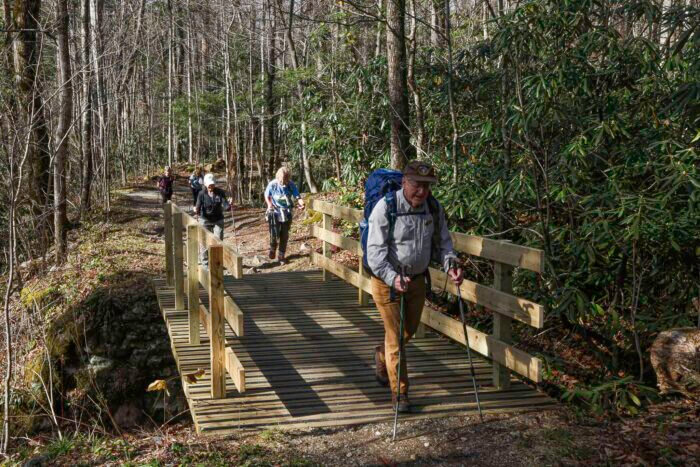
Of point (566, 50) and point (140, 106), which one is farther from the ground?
point (140, 106)

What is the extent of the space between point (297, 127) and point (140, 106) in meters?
34.2

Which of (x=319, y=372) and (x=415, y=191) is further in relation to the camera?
(x=319, y=372)

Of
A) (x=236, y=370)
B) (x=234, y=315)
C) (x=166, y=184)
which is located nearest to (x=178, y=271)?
(x=234, y=315)

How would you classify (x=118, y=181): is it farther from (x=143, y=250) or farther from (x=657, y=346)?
(x=657, y=346)

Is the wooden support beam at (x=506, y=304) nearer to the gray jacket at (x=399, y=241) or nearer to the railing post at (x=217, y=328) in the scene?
the gray jacket at (x=399, y=241)

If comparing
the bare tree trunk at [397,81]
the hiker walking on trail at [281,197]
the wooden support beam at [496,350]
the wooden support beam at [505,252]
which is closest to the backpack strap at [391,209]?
the wooden support beam at [505,252]

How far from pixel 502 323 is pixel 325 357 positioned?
1909 mm

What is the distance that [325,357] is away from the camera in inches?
272

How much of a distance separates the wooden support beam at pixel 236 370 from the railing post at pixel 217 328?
0.06 metres

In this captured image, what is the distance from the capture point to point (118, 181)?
3569 cm

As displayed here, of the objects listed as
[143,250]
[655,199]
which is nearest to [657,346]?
[655,199]

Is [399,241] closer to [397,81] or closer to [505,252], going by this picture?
[505,252]

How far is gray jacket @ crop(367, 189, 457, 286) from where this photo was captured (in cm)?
523

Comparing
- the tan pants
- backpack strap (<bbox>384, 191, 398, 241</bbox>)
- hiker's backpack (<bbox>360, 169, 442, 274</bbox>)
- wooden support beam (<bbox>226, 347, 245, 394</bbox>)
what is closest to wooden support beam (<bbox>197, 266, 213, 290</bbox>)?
wooden support beam (<bbox>226, 347, 245, 394</bbox>)
